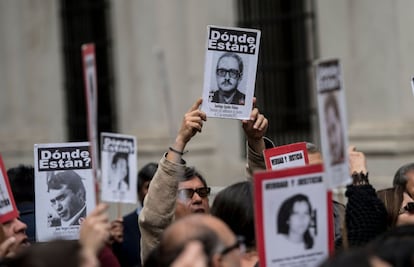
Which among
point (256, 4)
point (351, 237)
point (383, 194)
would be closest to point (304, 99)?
point (256, 4)

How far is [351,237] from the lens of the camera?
197 inches

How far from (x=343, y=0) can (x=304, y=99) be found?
140 cm

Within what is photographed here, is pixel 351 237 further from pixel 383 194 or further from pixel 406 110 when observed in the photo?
pixel 406 110

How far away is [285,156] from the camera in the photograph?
18.9 feet

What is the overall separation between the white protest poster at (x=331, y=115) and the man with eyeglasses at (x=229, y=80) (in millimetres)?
1293

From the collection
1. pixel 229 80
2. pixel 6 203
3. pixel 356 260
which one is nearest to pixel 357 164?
pixel 229 80

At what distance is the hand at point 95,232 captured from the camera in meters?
3.92

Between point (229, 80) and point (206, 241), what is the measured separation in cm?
197

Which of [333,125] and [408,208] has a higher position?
[333,125]

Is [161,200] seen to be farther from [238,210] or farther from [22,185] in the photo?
[22,185]

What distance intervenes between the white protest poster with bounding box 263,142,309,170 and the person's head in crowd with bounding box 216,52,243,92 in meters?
0.38

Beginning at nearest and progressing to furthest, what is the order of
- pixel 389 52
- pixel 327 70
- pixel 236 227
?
pixel 327 70 → pixel 236 227 → pixel 389 52
